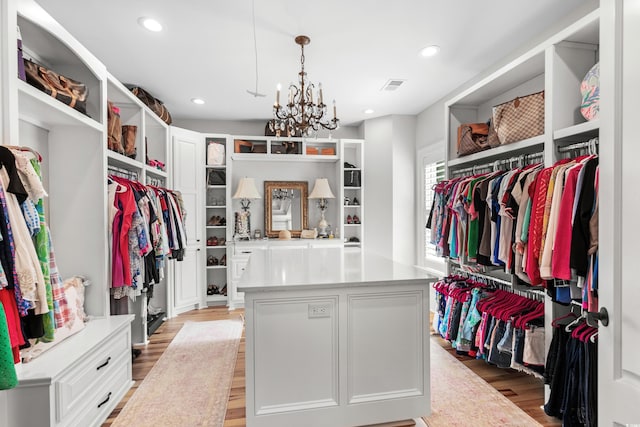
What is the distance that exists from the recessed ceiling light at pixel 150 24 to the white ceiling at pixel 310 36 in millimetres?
50

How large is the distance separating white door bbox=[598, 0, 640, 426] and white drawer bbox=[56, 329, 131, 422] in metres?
2.33

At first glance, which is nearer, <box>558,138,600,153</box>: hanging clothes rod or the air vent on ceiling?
<box>558,138,600,153</box>: hanging clothes rod

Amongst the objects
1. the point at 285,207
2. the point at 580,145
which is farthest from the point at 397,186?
the point at 580,145

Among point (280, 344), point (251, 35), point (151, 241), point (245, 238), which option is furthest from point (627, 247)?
point (245, 238)

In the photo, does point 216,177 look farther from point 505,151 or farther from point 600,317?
point 600,317

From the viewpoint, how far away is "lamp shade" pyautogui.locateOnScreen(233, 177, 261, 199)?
4602mm

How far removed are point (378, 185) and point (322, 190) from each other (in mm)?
838

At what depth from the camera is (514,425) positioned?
1.99 m

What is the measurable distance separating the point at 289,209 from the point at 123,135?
8.40 ft

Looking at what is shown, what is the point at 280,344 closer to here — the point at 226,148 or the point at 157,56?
the point at 157,56

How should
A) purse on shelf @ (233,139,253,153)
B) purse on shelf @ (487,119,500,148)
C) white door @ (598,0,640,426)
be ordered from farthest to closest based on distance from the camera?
1. purse on shelf @ (233,139,253,153)
2. purse on shelf @ (487,119,500,148)
3. white door @ (598,0,640,426)

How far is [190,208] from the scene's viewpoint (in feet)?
14.3

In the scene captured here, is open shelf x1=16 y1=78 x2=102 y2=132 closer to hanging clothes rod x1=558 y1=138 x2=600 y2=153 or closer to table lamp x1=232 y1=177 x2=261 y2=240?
table lamp x1=232 y1=177 x2=261 y2=240

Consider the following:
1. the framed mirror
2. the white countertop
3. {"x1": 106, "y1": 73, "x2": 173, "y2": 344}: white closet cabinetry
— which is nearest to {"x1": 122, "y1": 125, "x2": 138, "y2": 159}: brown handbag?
{"x1": 106, "y1": 73, "x2": 173, "y2": 344}: white closet cabinetry
